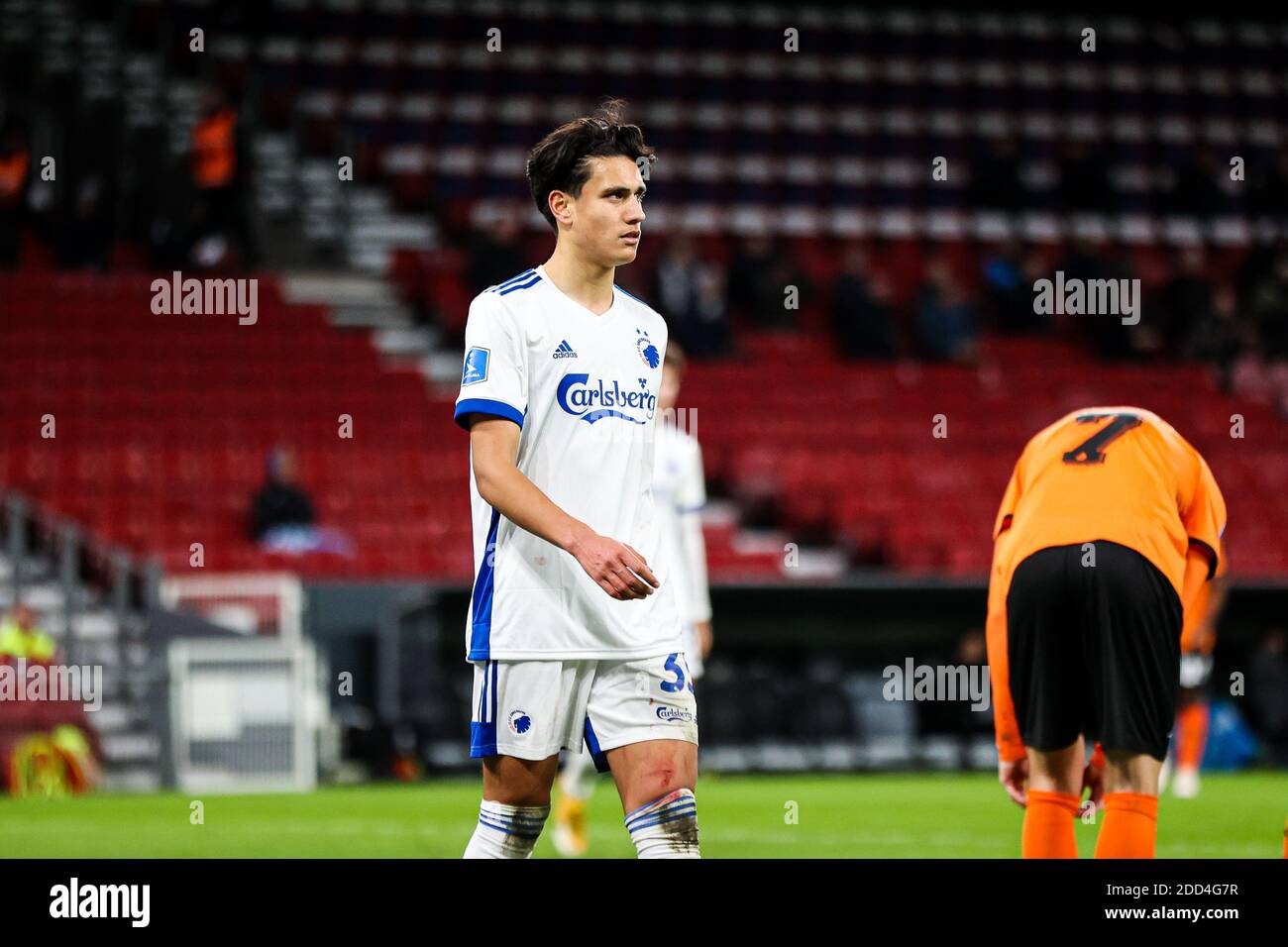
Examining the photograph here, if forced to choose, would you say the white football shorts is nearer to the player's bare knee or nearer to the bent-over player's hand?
the player's bare knee

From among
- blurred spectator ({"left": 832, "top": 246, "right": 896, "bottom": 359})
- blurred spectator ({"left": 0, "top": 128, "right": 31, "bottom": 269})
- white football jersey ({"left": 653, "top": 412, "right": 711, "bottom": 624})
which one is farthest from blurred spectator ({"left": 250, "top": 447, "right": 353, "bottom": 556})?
white football jersey ({"left": 653, "top": 412, "right": 711, "bottom": 624})

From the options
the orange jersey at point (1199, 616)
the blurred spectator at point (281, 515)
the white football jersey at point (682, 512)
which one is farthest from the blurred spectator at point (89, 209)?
the orange jersey at point (1199, 616)

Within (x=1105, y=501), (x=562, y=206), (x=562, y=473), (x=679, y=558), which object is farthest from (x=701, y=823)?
(x=562, y=206)

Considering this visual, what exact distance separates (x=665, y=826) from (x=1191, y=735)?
10.5 meters

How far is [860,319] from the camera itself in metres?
20.4

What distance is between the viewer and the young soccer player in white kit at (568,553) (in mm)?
4395

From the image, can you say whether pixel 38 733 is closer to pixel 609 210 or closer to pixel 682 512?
pixel 682 512

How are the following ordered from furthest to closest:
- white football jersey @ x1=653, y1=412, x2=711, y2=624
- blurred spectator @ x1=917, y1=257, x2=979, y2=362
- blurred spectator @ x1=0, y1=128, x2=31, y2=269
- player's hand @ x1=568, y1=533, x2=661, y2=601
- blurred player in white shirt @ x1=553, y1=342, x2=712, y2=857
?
blurred spectator @ x1=917, y1=257, x2=979, y2=362
blurred spectator @ x1=0, y1=128, x2=31, y2=269
white football jersey @ x1=653, y1=412, x2=711, y2=624
blurred player in white shirt @ x1=553, y1=342, x2=712, y2=857
player's hand @ x1=568, y1=533, x2=661, y2=601

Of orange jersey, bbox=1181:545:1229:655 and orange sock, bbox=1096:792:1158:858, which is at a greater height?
orange jersey, bbox=1181:545:1229:655

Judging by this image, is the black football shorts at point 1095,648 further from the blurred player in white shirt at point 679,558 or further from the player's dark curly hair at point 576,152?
the blurred player in white shirt at point 679,558

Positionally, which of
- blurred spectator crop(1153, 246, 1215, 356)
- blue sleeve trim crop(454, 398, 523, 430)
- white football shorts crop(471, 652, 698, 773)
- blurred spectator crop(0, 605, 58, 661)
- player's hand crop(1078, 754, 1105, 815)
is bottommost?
blurred spectator crop(0, 605, 58, 661)

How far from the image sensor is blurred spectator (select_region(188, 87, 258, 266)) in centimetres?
1894

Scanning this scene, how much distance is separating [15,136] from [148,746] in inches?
297

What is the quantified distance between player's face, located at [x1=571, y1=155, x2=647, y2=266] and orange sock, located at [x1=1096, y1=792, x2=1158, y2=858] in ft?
5.98
